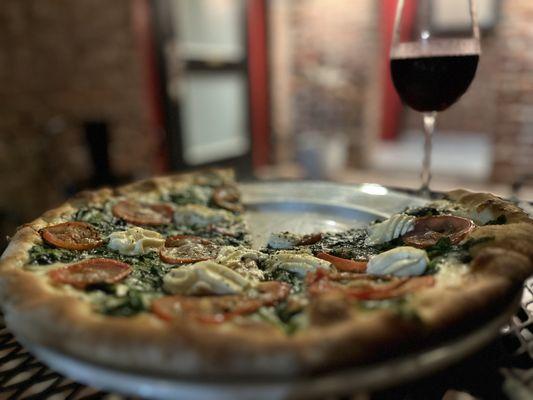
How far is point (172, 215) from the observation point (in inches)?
66.3

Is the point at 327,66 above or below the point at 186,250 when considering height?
above

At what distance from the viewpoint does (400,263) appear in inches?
41.3

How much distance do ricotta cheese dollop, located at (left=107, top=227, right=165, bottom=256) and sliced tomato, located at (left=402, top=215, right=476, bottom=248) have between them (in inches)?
28.5

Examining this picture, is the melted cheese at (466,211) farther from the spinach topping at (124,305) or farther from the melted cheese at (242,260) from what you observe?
the spinach topping at (124,305)

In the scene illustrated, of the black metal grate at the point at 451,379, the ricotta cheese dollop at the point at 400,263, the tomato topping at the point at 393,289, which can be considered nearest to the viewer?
the black metal grate at the point at 451,379

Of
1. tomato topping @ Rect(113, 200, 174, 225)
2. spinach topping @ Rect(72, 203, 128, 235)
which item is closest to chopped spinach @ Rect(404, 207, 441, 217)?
tomato topping @ Rect(113, 200, 174, 225)

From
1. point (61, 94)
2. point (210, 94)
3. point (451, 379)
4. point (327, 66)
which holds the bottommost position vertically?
point (451, 379)

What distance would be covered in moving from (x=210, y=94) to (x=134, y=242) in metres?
4.42

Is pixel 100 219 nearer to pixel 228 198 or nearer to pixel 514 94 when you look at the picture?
pixel 228 198

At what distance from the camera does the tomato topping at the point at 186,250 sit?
1.24 meters

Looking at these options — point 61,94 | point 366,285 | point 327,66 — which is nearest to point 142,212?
point 366,285

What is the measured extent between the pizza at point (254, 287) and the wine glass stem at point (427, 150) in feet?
0.24

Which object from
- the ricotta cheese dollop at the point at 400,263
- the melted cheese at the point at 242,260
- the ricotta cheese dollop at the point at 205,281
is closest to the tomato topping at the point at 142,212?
the melted cheese at the point at 242,260

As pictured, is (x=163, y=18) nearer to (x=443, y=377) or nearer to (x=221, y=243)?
(x=221, y=243)
